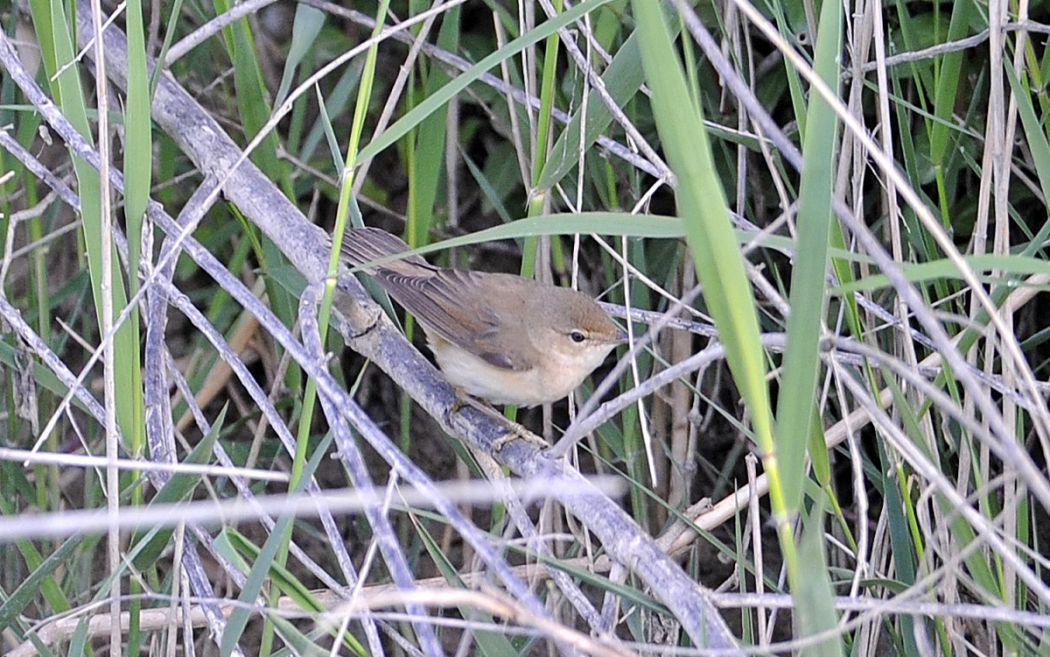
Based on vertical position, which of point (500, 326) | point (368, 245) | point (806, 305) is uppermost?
point (806, 305)

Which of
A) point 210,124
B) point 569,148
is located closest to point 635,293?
point 569,148

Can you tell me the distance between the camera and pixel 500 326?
2963 mm

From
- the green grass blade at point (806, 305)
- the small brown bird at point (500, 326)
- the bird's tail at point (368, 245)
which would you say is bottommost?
the small brown bird at point (500, 326)

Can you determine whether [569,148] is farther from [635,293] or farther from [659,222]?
[635,293]

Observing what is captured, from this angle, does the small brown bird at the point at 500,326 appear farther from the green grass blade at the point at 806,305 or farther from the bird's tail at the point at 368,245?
the green grass blade at the point at 806,305

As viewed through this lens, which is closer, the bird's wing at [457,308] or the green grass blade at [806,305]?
the green grass blade at [806,305]

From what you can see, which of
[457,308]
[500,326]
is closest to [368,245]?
[457,308]

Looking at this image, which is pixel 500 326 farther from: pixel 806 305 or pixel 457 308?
pixel 806 305

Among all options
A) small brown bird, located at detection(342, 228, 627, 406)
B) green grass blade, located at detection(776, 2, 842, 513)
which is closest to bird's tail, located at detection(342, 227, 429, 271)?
small brown bird, located at detection(342, 228, 627, 406)

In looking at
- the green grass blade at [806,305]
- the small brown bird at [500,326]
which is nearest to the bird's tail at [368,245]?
the small brown bird at [500,326]

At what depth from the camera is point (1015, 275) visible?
229 cm

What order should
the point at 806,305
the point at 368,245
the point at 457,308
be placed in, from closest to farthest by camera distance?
the point at 806,305, the point at 368,245, the point at 457,308

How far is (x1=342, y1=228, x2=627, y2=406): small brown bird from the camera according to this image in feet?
8.92

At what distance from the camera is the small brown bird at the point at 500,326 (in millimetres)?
2719
